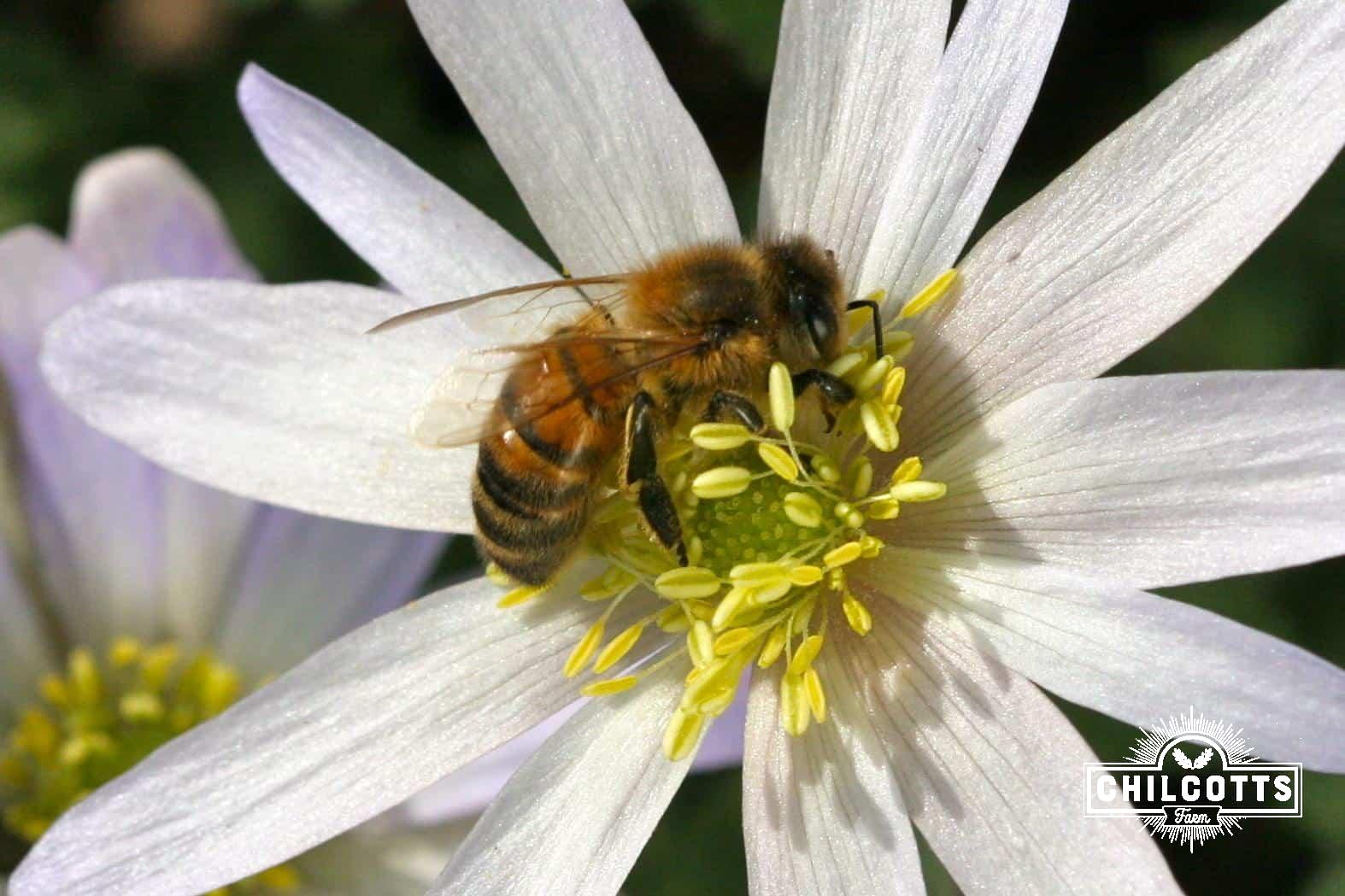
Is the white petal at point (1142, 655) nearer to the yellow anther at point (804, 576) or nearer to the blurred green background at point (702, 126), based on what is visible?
the yellow anther at point (804, 576)

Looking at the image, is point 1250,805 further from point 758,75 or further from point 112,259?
point 112,259

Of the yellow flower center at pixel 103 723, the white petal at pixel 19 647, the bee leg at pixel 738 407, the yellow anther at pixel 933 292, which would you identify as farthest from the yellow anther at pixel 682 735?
the white petal at pixel 19 647

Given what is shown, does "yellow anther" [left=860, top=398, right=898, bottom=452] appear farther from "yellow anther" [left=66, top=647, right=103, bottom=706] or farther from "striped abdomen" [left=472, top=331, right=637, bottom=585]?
"yellow anther" [left=66, top=647, right=103, bottom=706]

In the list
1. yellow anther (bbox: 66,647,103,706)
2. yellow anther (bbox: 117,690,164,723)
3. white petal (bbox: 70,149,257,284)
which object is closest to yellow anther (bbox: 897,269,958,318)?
white petal (bbox: 70,149,257,284)

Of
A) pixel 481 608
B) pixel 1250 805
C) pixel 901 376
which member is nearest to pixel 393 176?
pixel 481 608

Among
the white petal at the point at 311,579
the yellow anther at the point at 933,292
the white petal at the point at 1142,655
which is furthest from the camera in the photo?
the white petal at the point at 311,579

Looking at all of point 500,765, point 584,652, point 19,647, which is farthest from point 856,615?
point 19,647

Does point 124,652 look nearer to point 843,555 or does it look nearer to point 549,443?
point 549,443
